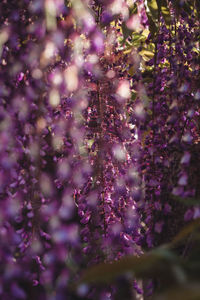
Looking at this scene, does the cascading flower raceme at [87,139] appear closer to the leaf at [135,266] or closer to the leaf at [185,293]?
the leaf at [135,266]

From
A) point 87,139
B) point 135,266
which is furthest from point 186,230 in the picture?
point 87,139

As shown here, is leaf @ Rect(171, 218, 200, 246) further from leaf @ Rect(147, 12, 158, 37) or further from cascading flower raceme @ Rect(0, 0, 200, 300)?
leaf @ Rect(147, 12, 158, 37)

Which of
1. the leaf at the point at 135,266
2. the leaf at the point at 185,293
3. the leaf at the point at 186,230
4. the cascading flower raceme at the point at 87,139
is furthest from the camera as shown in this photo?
the cascading flower raceme at the point at 87,139

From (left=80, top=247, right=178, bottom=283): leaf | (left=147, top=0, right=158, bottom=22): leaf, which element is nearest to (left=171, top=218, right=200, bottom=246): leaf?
(left=80, top=247, right=178, bottom=283): leaf

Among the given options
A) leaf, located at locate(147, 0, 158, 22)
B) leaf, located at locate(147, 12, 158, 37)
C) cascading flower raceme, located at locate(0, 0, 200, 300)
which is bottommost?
cascading flower raceme, located at locate(0, 0, 200, 300)

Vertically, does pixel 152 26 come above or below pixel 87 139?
above

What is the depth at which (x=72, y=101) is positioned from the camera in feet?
5.10

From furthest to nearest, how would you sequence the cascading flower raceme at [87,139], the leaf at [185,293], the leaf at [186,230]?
the cascading flower raceme at [87,139] → the leaf at [186,230] → the leaf at [185,293]

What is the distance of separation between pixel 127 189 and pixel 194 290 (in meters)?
1.12

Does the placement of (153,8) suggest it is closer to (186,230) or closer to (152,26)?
(152,26)

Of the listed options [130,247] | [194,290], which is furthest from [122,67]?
[194,290]

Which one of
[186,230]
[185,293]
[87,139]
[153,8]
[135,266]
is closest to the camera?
[185,293]

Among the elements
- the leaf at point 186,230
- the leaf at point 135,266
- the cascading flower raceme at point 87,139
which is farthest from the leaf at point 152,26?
the leaf at point 135,266

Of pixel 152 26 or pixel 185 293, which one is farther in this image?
pixel 152 26
